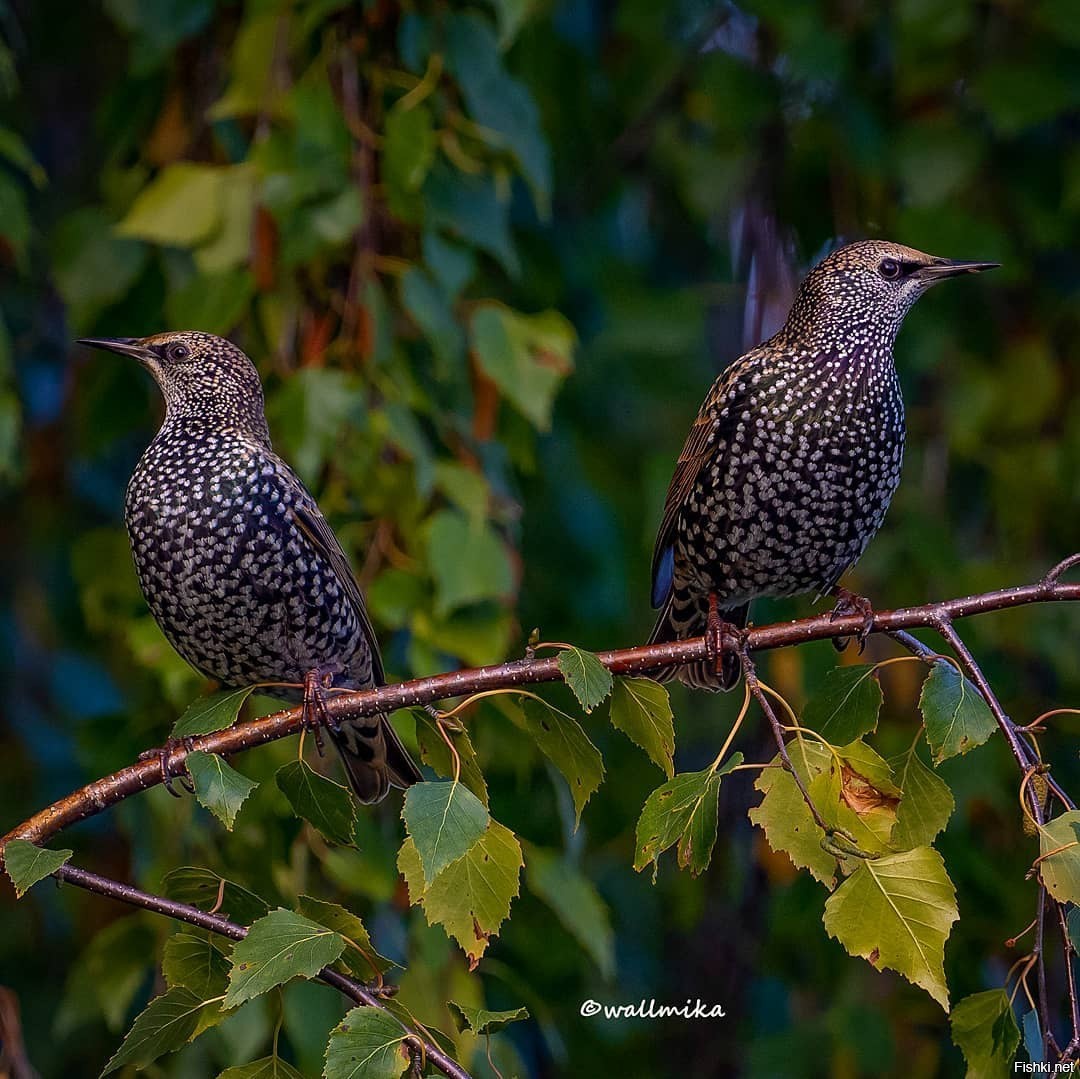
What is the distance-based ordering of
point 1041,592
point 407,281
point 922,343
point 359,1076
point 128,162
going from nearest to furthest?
1. point 359,1076
2. point 1041,592
3. point 407,281
4. point 128,162
5. point 922,343

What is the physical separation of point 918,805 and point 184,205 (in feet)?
8.46

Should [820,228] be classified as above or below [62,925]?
above

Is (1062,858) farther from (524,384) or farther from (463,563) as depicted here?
(524,384)

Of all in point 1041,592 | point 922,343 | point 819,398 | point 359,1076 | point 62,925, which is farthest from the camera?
point 62,925

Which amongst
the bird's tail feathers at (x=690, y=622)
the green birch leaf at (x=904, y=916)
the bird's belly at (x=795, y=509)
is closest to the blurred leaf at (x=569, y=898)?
the bird's tail feathers at (x=690, y=622)

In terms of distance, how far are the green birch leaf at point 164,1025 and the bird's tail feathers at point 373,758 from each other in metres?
1.41

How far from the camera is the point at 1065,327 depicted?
5.41 m

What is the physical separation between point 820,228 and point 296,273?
211 cm

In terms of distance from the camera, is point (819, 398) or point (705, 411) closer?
point (819, 398)

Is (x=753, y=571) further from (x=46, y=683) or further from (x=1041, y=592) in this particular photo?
(x=46, y=683)

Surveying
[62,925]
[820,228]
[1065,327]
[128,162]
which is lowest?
[62,925]

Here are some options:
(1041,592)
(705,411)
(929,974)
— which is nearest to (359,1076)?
(929,974)

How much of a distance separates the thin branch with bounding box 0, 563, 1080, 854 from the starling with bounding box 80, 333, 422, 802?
70 centimetres

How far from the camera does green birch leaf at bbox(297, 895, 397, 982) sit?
7.25 feet
